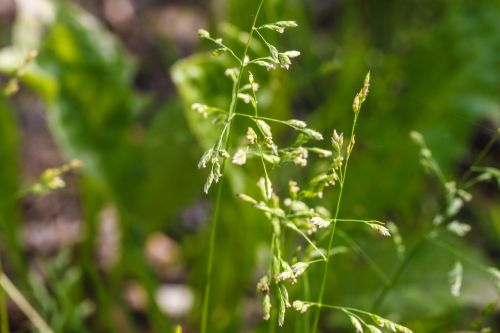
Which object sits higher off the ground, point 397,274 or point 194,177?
point 397,274

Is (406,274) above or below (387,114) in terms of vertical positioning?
below

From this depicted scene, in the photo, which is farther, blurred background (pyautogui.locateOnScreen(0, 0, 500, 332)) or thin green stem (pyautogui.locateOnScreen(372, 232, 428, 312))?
blurred background (pyautogui.locateOnScreen(0, 0, 500, 332))

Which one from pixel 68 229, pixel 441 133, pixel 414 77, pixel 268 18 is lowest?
pixel 68 229

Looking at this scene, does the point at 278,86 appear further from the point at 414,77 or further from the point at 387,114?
the point at 414,77

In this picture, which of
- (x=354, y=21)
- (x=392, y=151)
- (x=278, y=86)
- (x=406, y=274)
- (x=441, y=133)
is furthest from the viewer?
(x=354, y=21)

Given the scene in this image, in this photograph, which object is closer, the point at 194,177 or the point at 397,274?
the point at 397,274

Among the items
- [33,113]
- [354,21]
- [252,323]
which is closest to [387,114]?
[252,323]

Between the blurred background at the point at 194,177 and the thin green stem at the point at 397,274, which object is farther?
the blurred background at the point at 194,177

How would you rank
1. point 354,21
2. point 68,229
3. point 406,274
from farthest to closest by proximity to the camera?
point 354,21 < point 68,229 < point 406,274
